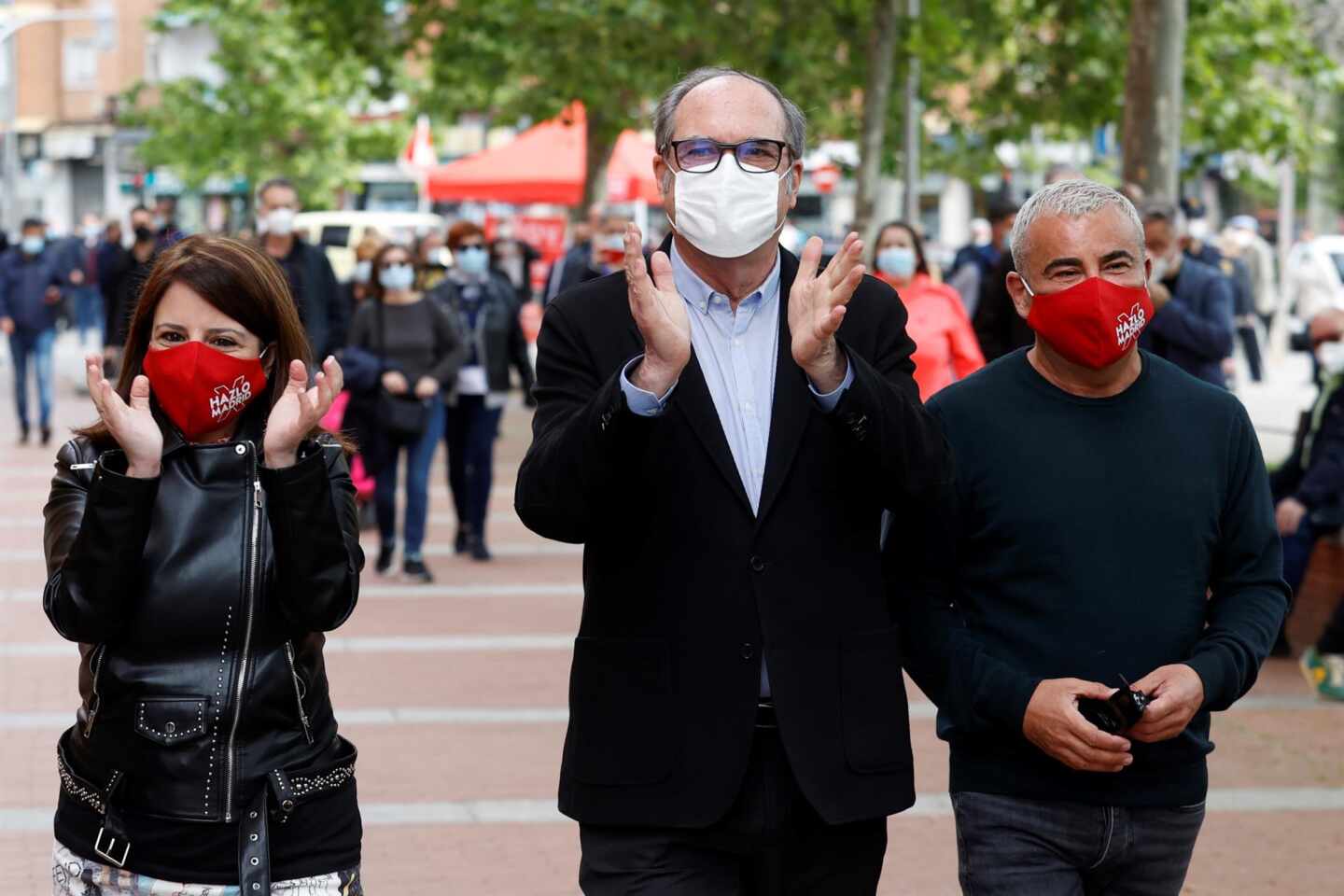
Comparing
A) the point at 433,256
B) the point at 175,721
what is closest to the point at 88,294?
the point at 433,256

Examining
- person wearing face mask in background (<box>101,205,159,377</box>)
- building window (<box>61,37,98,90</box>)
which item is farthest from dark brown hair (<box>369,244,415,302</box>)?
building window (<box>61,37,98,90</box>)

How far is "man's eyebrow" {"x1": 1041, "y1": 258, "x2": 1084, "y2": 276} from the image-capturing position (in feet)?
12.0

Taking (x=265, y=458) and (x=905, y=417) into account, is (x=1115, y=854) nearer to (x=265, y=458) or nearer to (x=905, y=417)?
(x=905, y=417)

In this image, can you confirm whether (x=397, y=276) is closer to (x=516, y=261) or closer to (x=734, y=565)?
(x=734, y=565)

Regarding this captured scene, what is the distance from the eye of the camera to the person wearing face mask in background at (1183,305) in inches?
371

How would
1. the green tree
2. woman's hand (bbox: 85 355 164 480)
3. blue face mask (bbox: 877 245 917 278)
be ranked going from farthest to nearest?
the green tree → blue face mask (bbox: 877 245 917 278) → woman's hand (bbox: 85 355 164 480)

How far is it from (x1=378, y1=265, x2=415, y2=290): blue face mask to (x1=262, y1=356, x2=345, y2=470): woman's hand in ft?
28.0

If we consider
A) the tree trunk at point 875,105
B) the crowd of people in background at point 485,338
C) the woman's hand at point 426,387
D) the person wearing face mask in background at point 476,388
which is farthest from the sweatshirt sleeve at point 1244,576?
the tree trunk at point 875,105

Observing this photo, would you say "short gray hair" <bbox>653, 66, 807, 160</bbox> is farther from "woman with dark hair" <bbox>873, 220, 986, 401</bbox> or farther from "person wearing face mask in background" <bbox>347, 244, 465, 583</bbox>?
"person wearing face mask in background" <bbox>347, 244, 465, 583</bbox>

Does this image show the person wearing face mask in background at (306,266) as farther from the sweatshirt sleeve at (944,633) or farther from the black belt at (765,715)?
the black belt at (765,715)

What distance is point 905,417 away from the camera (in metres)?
3.30

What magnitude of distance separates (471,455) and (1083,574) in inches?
366

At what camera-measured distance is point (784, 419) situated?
3408mm

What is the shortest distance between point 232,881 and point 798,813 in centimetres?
88
